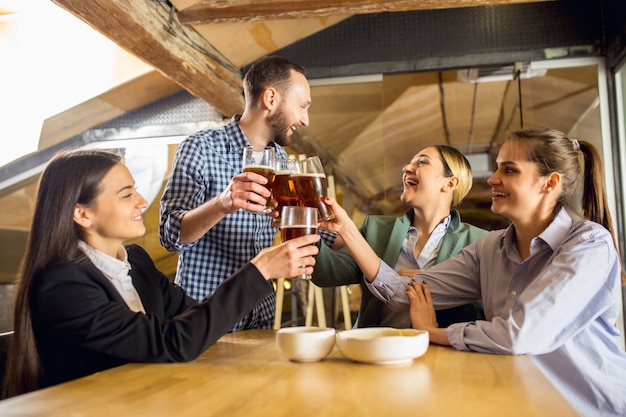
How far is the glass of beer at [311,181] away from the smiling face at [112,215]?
17.6 inches

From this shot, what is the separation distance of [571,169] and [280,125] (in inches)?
47.9

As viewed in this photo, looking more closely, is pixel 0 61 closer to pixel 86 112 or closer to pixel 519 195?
pixel 86 112

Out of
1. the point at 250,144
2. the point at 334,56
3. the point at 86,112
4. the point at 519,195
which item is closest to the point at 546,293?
the point at 519,195

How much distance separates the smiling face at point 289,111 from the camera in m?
2.69

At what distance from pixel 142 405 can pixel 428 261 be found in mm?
1595

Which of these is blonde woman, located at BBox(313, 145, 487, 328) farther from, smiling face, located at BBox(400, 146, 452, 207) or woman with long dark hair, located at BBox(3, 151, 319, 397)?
woman with long dark hair, located at BBox(3, 151, 319, 397)

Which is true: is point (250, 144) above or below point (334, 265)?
above

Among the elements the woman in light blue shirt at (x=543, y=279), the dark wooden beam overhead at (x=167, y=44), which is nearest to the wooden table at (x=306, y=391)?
the woman in light blue shirt at (x=543, y=279)

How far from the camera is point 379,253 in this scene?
2.49 meters

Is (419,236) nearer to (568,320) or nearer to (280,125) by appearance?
(280,125)

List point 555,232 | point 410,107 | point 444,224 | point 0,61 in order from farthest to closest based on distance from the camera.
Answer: point 410,107 → point 0,61 → point 444,224 → point 555,232

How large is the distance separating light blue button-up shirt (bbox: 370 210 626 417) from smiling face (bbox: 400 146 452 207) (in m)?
0.71

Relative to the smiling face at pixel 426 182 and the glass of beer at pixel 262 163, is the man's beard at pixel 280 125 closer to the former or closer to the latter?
the smiling face at pixel 426 182

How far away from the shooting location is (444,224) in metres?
2.54
